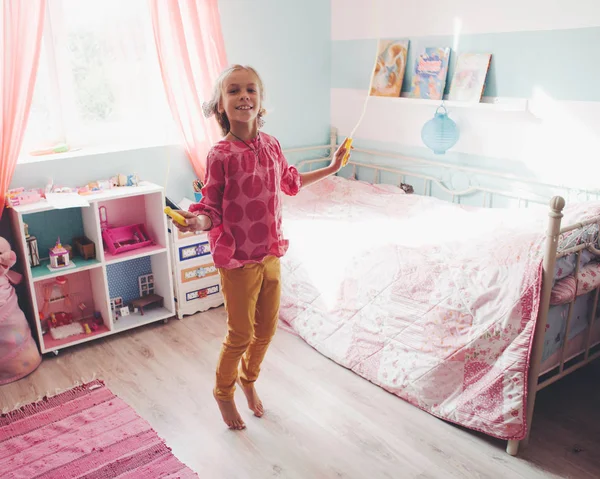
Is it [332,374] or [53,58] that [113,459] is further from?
[53,58]

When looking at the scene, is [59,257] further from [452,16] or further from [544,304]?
[452,16]

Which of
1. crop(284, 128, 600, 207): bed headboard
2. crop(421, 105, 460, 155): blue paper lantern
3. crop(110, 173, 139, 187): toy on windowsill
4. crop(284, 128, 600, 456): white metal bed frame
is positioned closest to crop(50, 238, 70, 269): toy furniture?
crop(110, 173, 139, 187): toy on windowsill

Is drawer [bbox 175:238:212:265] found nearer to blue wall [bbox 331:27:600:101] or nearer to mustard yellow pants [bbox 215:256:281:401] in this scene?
mustard yellow pants [bbox 215:256:281:401]

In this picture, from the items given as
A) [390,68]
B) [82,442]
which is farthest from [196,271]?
[390,68]

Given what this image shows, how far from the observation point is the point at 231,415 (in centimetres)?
219

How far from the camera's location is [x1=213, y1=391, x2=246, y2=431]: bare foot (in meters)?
2.17

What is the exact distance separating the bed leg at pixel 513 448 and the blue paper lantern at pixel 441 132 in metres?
1.62

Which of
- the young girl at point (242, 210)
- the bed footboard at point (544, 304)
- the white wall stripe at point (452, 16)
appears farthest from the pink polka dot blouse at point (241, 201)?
the white wall stripe at point (452, 16)

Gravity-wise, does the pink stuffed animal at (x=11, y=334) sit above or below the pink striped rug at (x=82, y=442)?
above

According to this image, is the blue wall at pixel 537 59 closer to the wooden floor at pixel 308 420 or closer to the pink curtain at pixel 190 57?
the pink curtain at pixel 190 57

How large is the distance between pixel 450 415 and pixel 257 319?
32.1 inches

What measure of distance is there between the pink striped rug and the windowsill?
1115 mm

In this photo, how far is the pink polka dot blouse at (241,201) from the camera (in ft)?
6.23

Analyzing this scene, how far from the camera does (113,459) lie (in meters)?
2.05
